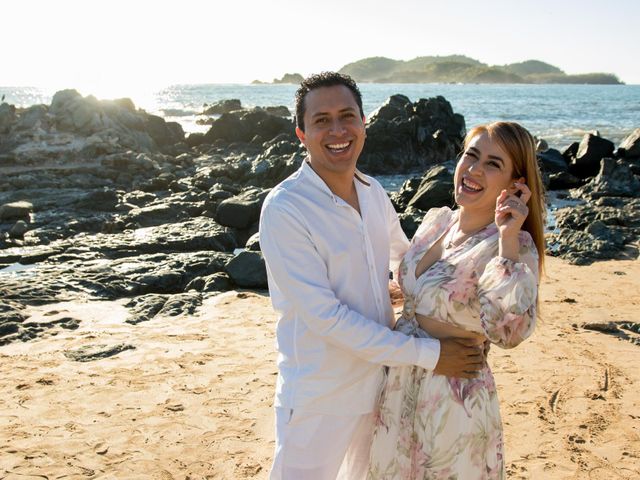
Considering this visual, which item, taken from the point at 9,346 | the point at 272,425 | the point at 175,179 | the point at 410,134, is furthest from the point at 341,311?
the point at 410,134

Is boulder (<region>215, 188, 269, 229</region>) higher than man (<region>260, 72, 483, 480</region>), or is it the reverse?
man (<region>260, 72, 483, 480</region>)

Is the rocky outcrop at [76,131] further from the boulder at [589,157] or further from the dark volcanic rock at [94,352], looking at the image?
the dark volcanic rock at [94,352]

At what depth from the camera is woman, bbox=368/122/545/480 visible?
9.15ft

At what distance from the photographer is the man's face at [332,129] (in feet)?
10.3

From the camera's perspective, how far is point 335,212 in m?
3.07

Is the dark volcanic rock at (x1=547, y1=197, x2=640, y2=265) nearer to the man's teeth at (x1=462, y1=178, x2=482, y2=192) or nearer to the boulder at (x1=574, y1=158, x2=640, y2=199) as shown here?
the boulder at (x1=574, y1=158, x2=640, y2=199)

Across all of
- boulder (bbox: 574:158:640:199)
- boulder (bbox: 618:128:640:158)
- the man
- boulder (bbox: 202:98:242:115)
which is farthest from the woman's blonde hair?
boulder (bbox: 202:98:242:115)

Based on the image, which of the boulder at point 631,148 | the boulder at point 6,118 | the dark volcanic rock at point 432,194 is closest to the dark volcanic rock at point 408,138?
the boulder at point 631,148

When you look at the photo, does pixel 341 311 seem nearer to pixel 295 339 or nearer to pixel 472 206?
pixel 295 339

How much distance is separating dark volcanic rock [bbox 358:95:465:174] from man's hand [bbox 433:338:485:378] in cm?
2209

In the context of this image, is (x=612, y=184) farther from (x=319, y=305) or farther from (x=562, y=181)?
(x=319, y=305)

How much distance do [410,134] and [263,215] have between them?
2460 cm

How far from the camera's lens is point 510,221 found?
2.83m

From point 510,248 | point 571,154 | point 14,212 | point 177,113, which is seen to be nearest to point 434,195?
point 14,212
